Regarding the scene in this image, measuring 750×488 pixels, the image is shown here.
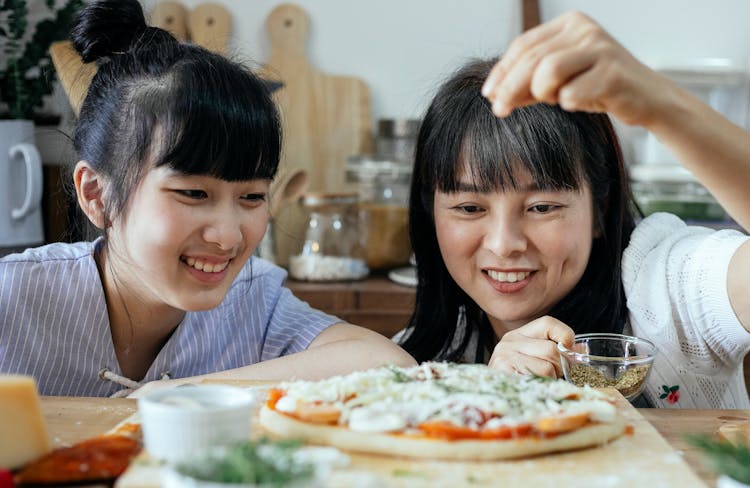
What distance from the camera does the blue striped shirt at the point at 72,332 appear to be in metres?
1.38

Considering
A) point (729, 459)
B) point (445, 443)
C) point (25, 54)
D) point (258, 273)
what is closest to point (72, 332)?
point (258, 273)

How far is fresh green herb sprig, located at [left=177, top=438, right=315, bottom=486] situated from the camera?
673 mm

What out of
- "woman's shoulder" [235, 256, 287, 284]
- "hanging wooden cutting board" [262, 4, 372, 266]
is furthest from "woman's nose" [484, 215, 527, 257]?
"hanging wooden cutting board" [262, 4, 372, 266]

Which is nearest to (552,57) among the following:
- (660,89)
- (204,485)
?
(660,89)

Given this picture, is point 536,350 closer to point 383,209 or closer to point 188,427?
point 188,427

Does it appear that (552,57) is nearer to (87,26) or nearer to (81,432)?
(81,432)

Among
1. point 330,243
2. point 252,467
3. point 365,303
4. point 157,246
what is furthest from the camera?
point 330,243

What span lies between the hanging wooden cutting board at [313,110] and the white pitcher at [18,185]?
728mm

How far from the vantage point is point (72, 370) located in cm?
140

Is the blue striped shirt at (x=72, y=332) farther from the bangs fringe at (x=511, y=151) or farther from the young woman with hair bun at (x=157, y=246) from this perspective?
the bangs fringe at (x=511, y=151)

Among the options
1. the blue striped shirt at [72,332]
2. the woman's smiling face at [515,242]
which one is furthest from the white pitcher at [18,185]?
the woman's smiling face at [515,242]

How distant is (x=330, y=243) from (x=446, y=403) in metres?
1.56

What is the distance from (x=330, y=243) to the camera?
248cm

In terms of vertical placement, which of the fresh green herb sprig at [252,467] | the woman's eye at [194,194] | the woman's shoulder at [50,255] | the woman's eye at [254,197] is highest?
the woman's eye at [194,194]
